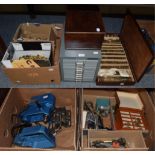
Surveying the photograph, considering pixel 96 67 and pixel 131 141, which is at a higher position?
pixel 96 67

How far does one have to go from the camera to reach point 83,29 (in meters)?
1.04

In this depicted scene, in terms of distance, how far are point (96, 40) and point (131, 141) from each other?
2.87 feet

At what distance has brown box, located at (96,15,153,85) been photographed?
1147 millimetres

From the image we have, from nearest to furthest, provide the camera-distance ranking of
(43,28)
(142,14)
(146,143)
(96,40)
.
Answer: (96,40) → (43,28) → (146,143) → (142,14)

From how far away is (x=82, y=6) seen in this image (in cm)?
122

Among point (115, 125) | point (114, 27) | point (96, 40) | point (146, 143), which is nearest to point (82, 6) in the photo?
point (96, 40)

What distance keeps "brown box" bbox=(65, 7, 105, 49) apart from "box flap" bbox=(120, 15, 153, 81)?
261mm

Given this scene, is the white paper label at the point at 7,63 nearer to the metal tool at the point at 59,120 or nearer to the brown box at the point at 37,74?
the brown box at the point at 37,74

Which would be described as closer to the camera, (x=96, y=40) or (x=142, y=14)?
(x=96, y=40)

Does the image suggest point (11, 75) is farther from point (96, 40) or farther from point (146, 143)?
point (146, 143)

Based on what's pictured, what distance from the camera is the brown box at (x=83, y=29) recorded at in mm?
1022

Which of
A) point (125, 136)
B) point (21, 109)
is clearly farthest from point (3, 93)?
point (125, 136)

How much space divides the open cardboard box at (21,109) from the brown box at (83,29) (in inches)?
25.7

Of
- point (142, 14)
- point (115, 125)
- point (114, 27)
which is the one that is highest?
point (142, 14)
